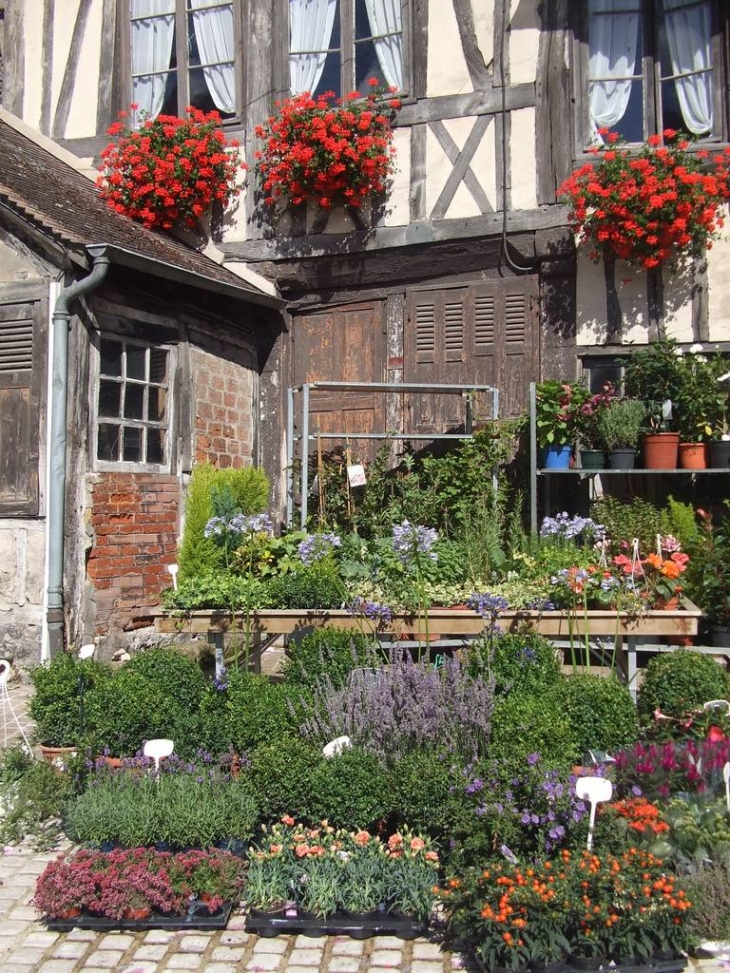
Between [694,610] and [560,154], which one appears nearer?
[694,610]

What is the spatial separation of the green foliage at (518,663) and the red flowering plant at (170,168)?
5132mm

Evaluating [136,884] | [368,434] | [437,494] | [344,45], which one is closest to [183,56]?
[344,45]

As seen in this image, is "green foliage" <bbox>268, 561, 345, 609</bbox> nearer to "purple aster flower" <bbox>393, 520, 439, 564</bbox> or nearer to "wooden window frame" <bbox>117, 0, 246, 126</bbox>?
"purple aster flower" <bbox>393, 520, 439, 564</bbox>

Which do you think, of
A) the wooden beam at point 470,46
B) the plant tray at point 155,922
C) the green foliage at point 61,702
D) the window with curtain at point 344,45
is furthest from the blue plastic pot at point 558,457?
the plant tray at point 155,922

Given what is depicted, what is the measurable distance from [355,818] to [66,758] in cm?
150

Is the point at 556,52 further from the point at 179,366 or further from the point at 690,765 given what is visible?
the point at 690,765

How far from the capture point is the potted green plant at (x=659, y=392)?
6.67m

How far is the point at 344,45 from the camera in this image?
809cm

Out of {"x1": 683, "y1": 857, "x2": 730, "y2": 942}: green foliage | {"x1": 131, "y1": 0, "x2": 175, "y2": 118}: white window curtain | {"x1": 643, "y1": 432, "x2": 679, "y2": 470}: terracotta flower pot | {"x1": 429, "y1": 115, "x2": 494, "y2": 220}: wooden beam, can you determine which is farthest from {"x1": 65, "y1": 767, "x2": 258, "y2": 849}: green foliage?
{"x1": 131, "y1": 0, "x2": 175, "y2": 118}: white window curtain

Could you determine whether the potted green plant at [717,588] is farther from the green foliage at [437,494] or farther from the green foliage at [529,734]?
the green foliage at [529,734]

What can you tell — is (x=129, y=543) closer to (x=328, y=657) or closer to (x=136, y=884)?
(x=328, y=657)

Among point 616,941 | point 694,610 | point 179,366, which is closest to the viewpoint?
point 616,941

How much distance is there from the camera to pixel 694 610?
5.35 metres

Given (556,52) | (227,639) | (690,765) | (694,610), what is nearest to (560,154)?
(556,52)
